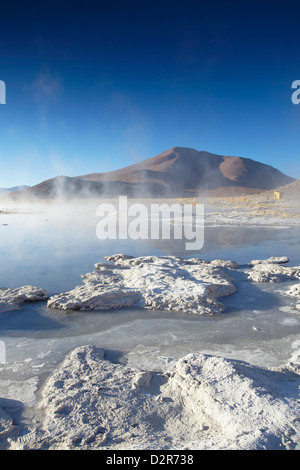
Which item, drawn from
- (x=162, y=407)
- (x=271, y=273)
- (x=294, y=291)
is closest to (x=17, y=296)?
(x=162, y=407)

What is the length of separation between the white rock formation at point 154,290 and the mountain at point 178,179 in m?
57.9

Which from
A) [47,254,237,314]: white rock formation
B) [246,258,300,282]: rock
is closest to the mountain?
[246,258,300,282]: rock

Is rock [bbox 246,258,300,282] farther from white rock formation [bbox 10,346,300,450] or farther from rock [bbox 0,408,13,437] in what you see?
rock [bbox 0,408,13,437]

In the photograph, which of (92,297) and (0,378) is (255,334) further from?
(0,378)

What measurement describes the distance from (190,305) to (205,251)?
4.83 meters

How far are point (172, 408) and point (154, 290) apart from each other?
101 inches

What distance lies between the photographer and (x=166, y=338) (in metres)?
3.66

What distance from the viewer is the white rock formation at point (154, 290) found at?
4.57 m

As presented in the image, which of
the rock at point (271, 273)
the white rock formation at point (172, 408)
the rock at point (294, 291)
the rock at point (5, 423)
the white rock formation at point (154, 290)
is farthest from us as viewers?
the rock at point (271, 273)

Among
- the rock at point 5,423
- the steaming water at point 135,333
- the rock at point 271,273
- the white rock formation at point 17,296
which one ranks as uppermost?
the rock at point 271,273

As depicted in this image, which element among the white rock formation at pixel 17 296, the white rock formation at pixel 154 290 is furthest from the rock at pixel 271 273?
the white rock formation at pixel 17 296

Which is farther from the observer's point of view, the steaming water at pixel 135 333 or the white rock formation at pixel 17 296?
Answer: the white rock formation at pixel 17 296

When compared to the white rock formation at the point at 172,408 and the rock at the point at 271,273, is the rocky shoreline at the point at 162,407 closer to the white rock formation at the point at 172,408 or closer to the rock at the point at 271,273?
the white rock formation at the point at 172,408

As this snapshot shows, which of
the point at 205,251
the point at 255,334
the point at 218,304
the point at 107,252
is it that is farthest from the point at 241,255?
the point at 255,334
